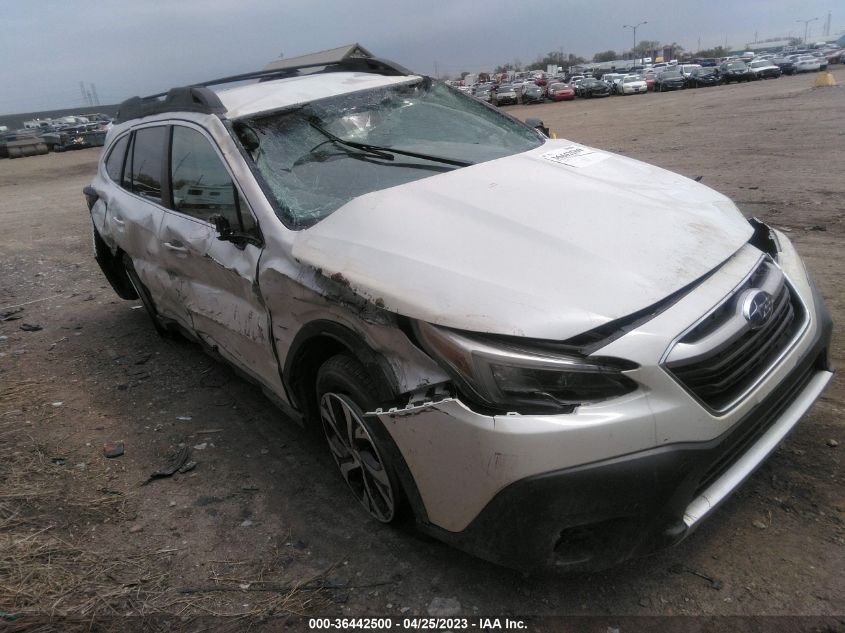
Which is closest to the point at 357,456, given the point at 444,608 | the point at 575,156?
the point at 444,608

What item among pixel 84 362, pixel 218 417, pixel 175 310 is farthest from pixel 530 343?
pixel 84 362

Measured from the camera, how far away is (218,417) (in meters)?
4.06

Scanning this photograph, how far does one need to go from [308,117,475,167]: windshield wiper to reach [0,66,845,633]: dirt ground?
5.36 ft

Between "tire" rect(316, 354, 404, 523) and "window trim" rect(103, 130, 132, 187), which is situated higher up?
"window trim" rect(103, 130, 132, 187)

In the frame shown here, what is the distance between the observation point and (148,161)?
432cm

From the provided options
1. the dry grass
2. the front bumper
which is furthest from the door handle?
the front bumper

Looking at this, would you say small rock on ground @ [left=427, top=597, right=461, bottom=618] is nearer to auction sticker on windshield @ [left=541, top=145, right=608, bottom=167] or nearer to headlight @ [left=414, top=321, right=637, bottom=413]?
headlight @ [left=414, top=321, right=637, bottom=413]

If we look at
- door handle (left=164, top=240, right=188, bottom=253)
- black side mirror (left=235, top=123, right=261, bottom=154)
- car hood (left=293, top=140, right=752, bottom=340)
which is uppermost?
black side mirror (left=235, top=123, right=261, bottom=154)

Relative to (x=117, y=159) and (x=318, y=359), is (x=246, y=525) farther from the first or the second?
(x=117, y=159)

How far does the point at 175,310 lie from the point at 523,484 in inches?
122

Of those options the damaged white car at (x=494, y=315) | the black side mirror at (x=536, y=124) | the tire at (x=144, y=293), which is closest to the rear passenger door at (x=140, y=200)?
the tire at (x=144, y=293)

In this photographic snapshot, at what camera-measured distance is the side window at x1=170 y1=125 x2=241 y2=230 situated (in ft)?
10.5

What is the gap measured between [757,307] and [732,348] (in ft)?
0.75

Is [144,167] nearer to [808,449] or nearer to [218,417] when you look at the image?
[218,417]
